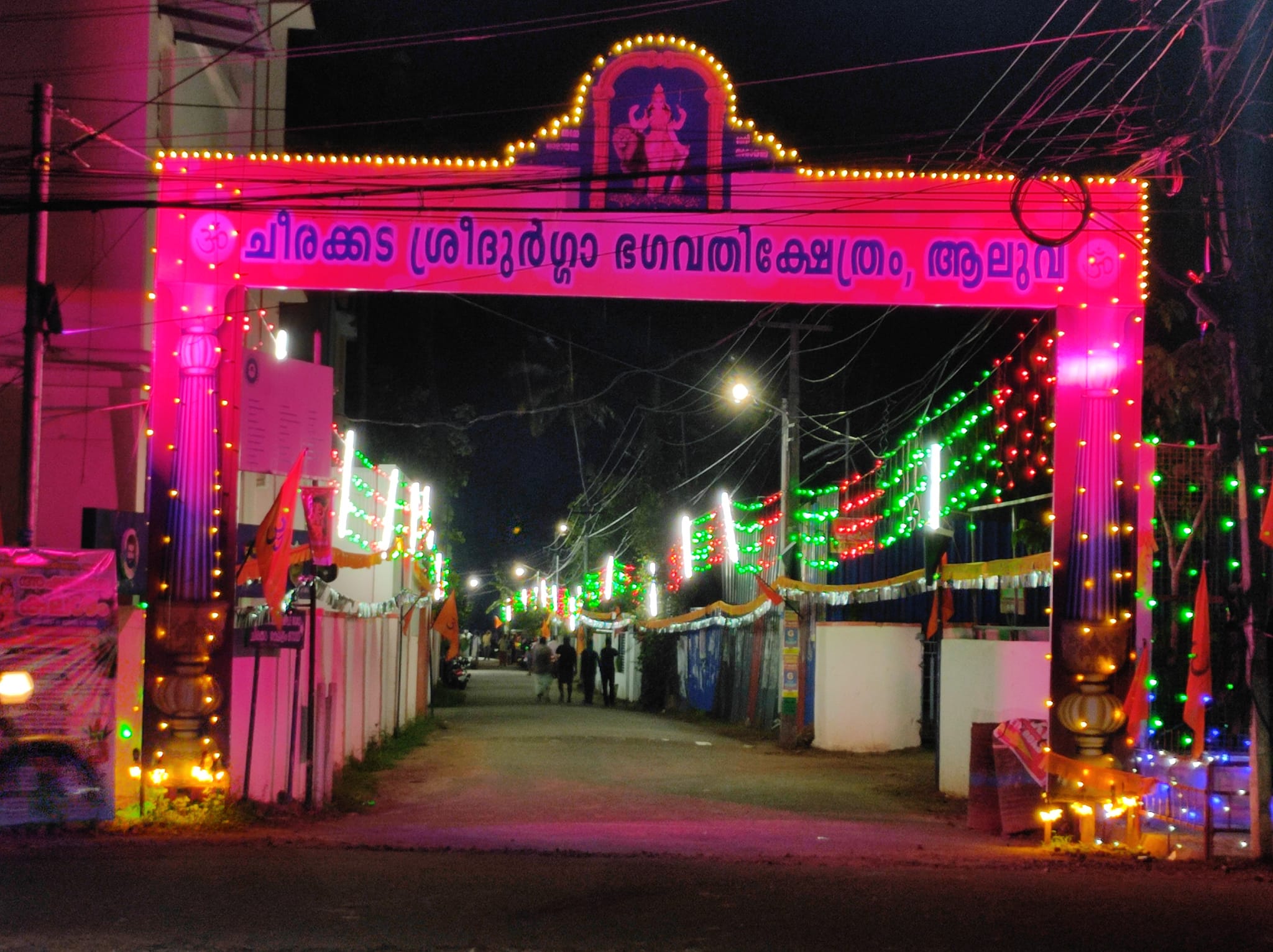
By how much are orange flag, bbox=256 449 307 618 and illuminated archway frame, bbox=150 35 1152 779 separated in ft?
1.30

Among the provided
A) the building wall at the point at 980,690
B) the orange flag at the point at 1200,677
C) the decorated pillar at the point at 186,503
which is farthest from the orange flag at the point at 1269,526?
the decorated pillar at the point at 186,503

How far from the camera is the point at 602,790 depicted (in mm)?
16250

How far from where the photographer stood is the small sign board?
1286cm

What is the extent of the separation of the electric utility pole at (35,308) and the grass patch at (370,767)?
4.32m

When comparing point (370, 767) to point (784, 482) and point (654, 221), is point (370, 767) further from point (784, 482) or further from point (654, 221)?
point (654, 221)

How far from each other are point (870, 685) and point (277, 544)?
1160cm

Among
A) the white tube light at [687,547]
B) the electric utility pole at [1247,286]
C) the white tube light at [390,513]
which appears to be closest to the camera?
the electric utility pole at [1247,286]

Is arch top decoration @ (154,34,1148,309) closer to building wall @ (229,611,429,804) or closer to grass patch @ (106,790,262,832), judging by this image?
building wall @ (229,611,429,804)

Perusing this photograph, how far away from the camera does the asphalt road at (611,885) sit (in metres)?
7.86

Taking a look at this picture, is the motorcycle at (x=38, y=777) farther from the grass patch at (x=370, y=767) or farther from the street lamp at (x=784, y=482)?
the street lamp at (x=784, y=482)

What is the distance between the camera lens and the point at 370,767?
732 inches

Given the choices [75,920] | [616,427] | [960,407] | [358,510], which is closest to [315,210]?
[75,920]

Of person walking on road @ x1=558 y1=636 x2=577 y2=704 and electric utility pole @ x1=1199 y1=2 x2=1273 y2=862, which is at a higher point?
electric utility pole @ x1=1199 y1=2 x2=1273 y2=862

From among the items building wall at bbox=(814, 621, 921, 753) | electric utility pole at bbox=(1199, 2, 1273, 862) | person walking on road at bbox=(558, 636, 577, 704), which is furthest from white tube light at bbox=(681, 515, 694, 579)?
electric utility pole at bbox=(1199, 2, 1273, 862)
